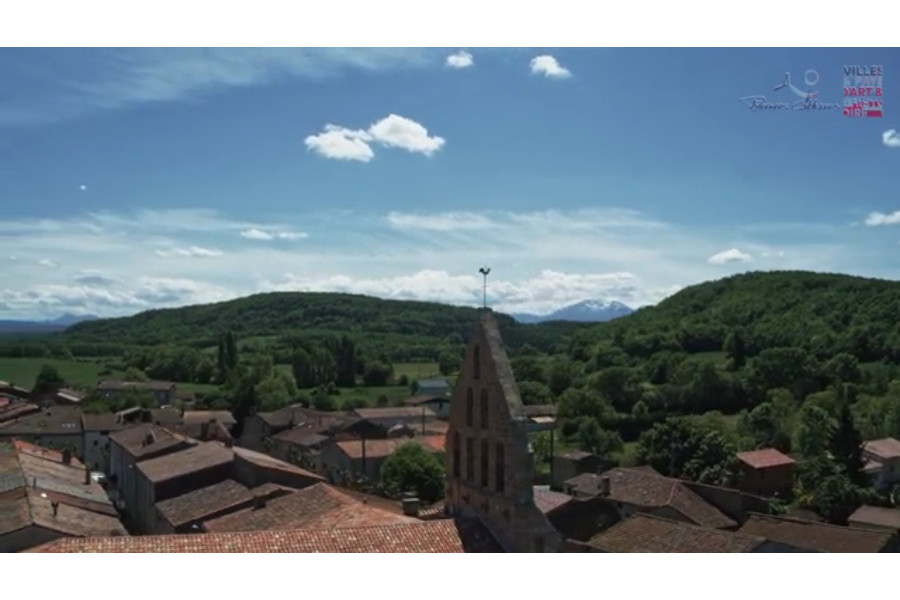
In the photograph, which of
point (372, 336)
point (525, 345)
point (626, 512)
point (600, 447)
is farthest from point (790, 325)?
point (372, 336)

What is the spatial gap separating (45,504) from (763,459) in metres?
37.1

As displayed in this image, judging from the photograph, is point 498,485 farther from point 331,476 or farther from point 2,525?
point 331,476

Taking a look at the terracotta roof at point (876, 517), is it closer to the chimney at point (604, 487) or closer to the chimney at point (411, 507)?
the chimney at point (604, 487)

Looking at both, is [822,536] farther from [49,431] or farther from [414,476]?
[49,431]

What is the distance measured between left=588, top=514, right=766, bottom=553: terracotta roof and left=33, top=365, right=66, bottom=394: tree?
73.5 meters

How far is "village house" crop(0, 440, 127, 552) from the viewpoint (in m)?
21.1

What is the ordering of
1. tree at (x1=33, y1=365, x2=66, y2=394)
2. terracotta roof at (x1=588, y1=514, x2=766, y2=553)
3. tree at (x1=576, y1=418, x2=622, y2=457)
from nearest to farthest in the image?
terracotta roof at (x1=588, y1=514, x2=766, y2=553)
tree at (x1=576, y1=418, x2=622, y2=457)
tree at (x1=33, y1=365, x2=66, y2=394)

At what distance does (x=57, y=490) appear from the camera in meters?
29.0

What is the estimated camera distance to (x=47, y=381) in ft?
282

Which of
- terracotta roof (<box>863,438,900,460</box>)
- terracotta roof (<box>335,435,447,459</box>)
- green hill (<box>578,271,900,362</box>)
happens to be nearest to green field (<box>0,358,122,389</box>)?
terracotta roof (<box>335,435,447,459</box>)

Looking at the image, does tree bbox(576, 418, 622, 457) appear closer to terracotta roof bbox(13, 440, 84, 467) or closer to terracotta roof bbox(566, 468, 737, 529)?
terracotta roof bbox(566, 468, 737, 529)

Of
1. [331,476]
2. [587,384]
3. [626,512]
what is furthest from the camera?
[587,384]

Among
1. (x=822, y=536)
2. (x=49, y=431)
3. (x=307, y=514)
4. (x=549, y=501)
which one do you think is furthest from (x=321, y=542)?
(x=49, y=431)

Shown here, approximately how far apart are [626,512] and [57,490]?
818 inches
